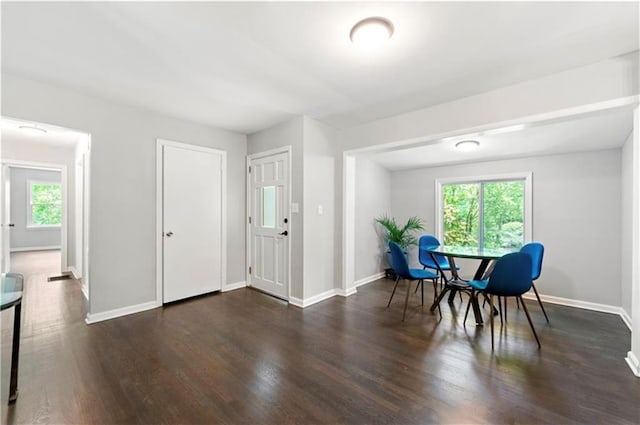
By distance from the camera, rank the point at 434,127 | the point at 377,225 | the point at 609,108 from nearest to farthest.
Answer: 1. the point at 609,108
2. the point at 434,127
3. the point at 377,225

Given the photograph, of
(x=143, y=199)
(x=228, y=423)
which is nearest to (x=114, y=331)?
(x=143, y=199)

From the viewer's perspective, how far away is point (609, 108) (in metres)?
2.13

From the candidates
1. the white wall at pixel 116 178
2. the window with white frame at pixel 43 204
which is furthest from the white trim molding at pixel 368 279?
the window with white frame at pixel 43 204

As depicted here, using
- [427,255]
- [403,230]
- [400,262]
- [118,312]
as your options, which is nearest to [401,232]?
[403,230]

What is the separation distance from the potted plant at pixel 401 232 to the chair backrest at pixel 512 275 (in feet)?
7.87

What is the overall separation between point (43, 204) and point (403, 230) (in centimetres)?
1051

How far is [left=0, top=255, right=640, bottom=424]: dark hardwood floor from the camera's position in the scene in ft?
5.32

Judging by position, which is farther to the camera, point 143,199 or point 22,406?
point 143,199

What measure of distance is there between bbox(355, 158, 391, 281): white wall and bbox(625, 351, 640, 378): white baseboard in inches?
119

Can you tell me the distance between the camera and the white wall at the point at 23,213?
764cm

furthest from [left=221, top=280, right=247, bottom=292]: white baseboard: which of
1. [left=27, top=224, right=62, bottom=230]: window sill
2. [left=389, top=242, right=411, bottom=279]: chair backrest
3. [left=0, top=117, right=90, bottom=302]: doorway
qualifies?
[left=27, top=224, right=62, bottom=230]: window sill

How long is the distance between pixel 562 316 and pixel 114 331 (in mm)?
4969

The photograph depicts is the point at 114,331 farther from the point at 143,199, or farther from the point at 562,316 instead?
the point at 562,316

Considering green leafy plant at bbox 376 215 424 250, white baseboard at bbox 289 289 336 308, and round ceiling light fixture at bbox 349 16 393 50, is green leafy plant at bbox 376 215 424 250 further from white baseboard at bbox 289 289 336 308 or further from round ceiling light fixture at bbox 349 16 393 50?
round ceiling light fixture at bbox 349 16 393 50
